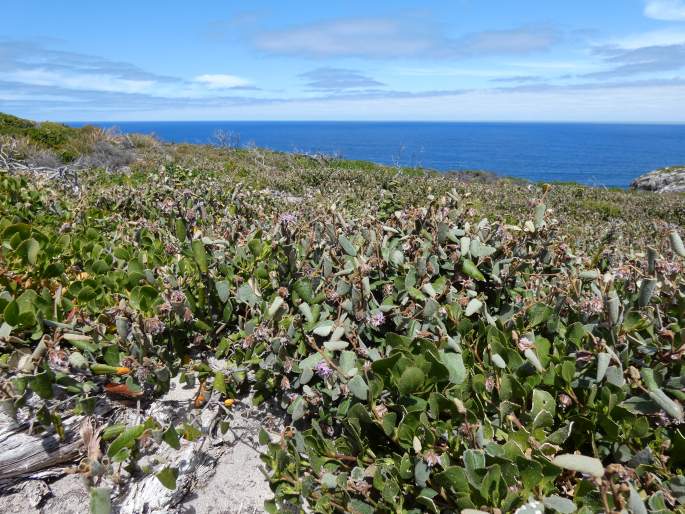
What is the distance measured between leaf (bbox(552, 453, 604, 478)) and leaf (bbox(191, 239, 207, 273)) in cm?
190

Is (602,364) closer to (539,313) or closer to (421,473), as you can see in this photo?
(539,313)

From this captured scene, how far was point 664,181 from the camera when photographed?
36.6 m

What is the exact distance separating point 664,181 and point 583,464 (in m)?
43.0

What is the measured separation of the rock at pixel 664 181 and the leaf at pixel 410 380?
39854 mm

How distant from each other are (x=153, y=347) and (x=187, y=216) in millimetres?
1535

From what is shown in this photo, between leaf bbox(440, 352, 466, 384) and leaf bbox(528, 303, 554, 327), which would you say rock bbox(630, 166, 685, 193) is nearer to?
leaf bbox(528, 303, 554, 327)

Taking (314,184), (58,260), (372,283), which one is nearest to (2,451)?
(58,260)

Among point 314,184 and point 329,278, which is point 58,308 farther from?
point 314,184

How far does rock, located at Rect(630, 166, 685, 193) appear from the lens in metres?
35.1

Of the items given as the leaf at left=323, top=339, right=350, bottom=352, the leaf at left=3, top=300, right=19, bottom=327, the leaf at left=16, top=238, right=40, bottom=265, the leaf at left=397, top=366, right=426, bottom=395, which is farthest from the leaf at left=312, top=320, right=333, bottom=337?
the leaf at left=16, top=238, right=40, bottom=265

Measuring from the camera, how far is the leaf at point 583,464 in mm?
1298

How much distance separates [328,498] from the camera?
5.98 feet

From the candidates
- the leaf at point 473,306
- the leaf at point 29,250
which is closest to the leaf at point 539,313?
the leaf at point 473,306

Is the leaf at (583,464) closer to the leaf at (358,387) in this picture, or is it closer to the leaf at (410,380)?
the leaf at (410,380)
